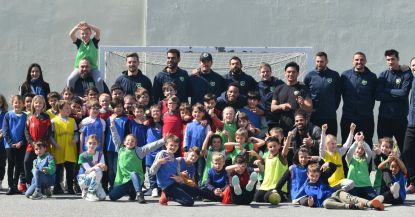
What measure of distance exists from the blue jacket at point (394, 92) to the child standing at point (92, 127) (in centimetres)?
379

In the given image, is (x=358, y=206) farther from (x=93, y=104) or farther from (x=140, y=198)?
(x=93, y=104)

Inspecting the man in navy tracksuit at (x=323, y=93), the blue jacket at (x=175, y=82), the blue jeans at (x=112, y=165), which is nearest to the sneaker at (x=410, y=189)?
the man in navy tracksuit at (x=323, y=93)

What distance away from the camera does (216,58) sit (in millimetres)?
16531

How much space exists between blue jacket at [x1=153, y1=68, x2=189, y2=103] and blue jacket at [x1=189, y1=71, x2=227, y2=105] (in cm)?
9

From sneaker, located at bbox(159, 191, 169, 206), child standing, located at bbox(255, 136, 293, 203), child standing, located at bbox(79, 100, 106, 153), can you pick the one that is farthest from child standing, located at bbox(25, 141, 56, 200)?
child standing, located at bbox(255, 136, 293, 203)

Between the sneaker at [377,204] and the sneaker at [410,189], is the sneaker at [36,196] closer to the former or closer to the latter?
the sneaker at [377,204]

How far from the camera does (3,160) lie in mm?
12570

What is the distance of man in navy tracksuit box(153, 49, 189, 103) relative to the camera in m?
12.9

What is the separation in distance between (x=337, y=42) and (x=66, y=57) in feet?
17.1

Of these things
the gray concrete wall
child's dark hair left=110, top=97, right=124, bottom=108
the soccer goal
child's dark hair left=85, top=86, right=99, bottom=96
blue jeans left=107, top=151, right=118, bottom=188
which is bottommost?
blue jeans left=107, top=151, right=118, bottom=188

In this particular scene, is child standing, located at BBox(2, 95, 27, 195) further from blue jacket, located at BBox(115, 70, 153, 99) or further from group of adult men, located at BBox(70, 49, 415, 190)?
blue jacket, located at BBox(115, 70, 153, 99)

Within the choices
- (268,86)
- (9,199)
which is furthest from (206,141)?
(9,199)

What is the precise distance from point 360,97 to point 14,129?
15.3ft

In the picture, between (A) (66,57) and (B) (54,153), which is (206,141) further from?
(A) (66,57)
